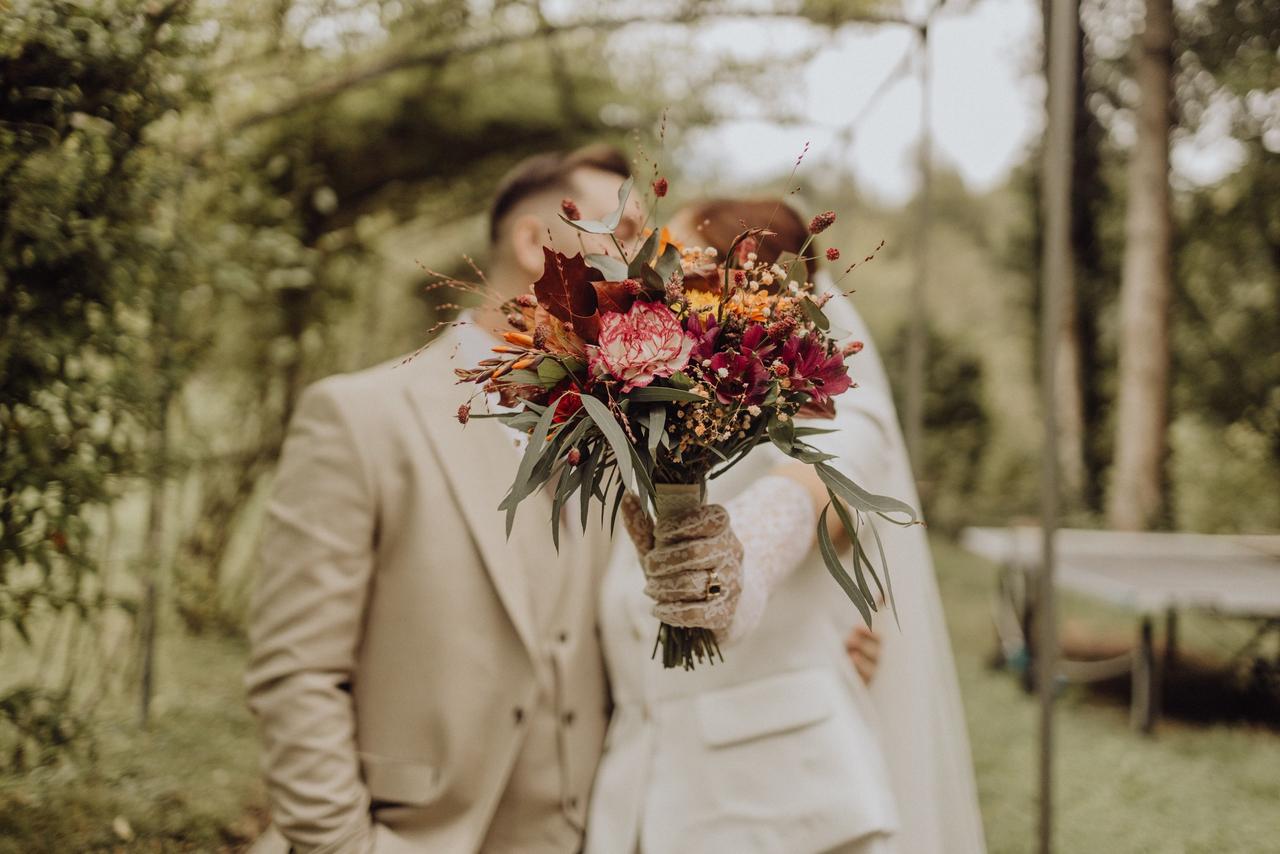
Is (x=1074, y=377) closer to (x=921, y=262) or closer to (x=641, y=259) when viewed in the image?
(x=921, y=262)

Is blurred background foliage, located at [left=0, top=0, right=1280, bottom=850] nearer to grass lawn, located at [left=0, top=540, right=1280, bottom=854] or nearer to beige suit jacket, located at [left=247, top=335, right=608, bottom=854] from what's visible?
grass lawn, located at [left=0, top=540, right=1280, bottom=854]

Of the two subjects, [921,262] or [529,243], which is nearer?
[529,243]

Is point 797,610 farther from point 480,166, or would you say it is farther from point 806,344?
point 480,166

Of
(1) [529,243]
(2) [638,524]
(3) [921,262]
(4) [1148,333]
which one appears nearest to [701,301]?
(2) [638,524]

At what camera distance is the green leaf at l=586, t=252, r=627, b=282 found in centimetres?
120

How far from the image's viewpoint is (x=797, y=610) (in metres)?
1.74

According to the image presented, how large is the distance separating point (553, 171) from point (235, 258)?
171 cm

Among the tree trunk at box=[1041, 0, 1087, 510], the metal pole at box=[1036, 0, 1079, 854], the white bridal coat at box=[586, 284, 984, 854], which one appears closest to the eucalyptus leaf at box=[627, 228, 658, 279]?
the white bridal coat at box=[586, 284, 984, 854]

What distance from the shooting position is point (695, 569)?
4.40 feet

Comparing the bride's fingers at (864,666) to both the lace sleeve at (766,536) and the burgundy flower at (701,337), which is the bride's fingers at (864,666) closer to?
the lace sleeve at (766,536)

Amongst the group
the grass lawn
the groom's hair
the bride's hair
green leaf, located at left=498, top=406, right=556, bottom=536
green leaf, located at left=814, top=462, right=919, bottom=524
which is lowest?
the grass lawn

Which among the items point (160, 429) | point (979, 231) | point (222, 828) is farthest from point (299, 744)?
point (979, 231)

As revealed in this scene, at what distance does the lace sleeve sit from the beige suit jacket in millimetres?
444

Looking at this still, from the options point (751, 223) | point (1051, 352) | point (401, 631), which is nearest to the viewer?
point (401, 631)
